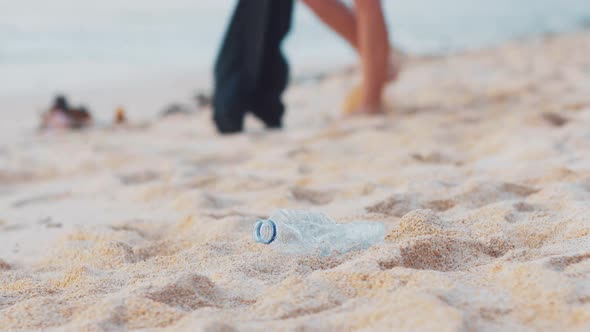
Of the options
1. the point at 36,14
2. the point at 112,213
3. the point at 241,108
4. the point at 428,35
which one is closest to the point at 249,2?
the point at 241,108

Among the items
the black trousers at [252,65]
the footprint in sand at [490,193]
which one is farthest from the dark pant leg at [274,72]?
the footprint in sand at [490,193]

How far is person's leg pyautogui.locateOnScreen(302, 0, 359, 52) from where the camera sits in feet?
11.0

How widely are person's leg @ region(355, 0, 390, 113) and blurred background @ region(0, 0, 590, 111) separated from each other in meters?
3.22

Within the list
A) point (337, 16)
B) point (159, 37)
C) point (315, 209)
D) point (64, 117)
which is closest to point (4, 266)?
point (315, 209)

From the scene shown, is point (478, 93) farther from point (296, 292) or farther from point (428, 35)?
point (428, 35)

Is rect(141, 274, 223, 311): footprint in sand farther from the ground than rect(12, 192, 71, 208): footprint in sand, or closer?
farther from the ground

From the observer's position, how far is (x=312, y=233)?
153 centimetres

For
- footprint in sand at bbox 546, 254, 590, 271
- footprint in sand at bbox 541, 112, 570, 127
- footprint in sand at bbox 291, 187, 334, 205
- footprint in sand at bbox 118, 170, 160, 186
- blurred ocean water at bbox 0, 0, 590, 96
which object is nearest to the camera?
footprint in sand at bbox 546, 254, 590, 271

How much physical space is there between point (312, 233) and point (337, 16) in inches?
81.1

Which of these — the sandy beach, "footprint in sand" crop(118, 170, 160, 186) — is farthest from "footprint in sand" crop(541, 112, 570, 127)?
"footprint in sand" crop(118, 170, 160, 186)

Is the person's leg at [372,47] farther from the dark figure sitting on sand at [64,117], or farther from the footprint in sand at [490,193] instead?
the dark figure sitting on sand at [64,117]

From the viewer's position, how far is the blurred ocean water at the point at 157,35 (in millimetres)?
8164

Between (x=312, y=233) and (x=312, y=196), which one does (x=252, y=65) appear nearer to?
(x=312, y=196)

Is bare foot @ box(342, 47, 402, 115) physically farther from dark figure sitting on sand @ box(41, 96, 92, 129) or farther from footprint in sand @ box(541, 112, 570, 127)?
dark figure sitting on sand @ box(41, 96, 92, 129)
